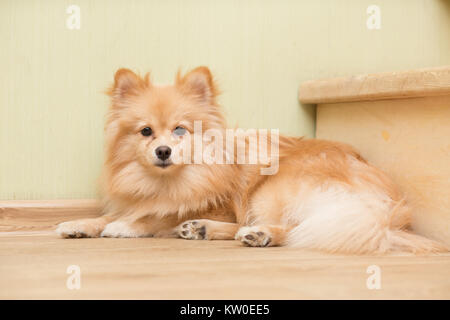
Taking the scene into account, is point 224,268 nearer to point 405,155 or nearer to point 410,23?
point 405,155

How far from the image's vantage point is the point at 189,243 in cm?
198

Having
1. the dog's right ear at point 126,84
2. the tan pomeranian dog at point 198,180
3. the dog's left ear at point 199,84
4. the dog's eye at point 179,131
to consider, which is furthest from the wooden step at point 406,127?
the dog's right ear at point 126,84

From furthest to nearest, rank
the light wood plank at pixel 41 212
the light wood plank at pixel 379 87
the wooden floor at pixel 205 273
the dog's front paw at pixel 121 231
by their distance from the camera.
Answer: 1. the light wood plank at pixel 41 212
2. the dog's front paw at pixel 121 231
3. the light wood plank at pixel 379 87
4. the wooden floor at pixel 205 273

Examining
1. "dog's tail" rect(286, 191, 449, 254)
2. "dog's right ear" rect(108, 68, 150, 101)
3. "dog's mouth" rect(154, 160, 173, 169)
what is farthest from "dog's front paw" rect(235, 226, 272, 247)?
"dog's right ear" rect(108, 68, 150, 101)

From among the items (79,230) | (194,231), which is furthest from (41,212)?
(194,231)

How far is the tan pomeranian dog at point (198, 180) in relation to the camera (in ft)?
6.48

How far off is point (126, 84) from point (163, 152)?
0.37 metres

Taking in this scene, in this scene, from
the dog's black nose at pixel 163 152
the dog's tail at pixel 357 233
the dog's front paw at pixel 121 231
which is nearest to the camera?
the dog's tail at pixel 357 233

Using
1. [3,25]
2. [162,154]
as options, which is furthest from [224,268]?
[3,25]

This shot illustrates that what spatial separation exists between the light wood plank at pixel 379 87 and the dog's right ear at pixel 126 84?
2.85ft

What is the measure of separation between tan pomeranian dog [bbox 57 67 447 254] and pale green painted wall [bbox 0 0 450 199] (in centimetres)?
28

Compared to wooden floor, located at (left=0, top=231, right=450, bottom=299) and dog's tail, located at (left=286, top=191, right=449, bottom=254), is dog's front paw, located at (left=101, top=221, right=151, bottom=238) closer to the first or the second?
wooden floor, located at (left=0, top=231, right=450, bottom=299)

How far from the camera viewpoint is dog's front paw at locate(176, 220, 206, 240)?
6.84 ft

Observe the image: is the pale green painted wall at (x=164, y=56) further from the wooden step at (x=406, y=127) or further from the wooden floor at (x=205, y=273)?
the wooden floor at (x=205, y=273)
